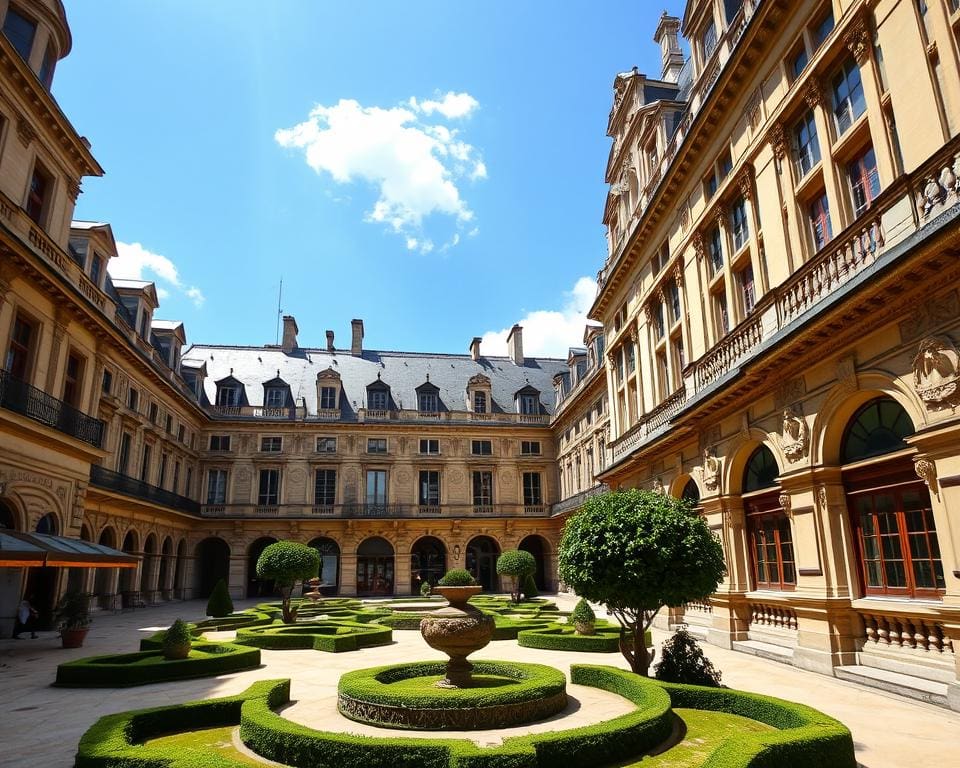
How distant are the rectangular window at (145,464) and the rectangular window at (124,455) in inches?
65.2

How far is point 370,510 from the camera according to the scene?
43281 mm

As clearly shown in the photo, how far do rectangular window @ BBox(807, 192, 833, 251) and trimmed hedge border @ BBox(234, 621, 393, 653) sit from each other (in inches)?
612

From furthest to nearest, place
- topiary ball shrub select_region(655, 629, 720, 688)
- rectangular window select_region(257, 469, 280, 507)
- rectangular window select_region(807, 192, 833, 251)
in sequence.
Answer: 1. rectangular window select_region(257, 469, 280, 507)
2. rectangular window select_region(807, 192, 833, 251)
3. topiary ball shrub select_region(655, 629, 720, 688)

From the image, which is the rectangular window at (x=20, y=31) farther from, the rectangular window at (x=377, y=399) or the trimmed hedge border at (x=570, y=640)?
the rectangular window at (x=377, y=399)

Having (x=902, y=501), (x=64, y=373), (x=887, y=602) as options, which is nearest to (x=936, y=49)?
(x=902, y=501)

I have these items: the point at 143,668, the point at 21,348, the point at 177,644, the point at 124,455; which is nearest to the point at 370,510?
the point at 124,455

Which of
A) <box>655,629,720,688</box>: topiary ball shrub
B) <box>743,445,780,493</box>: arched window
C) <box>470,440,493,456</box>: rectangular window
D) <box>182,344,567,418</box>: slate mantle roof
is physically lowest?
<box>655,629,720,688</box>: topiary ball shrub

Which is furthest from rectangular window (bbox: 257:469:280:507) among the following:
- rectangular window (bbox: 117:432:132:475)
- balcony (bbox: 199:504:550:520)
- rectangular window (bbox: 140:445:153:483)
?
rectangular window (bbox: 117:432:132:475)

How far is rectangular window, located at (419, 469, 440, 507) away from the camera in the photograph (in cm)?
4425

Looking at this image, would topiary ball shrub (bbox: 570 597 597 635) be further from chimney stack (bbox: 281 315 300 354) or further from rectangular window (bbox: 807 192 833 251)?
chimney stack (bbox: 281 315 300 354)

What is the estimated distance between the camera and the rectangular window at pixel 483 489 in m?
44.8

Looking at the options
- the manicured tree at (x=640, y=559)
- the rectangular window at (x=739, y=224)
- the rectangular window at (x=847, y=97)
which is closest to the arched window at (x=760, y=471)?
the manicured tree at (x=640, y=559)

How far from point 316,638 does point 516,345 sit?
3732 cm

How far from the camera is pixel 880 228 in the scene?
10.7 metres
